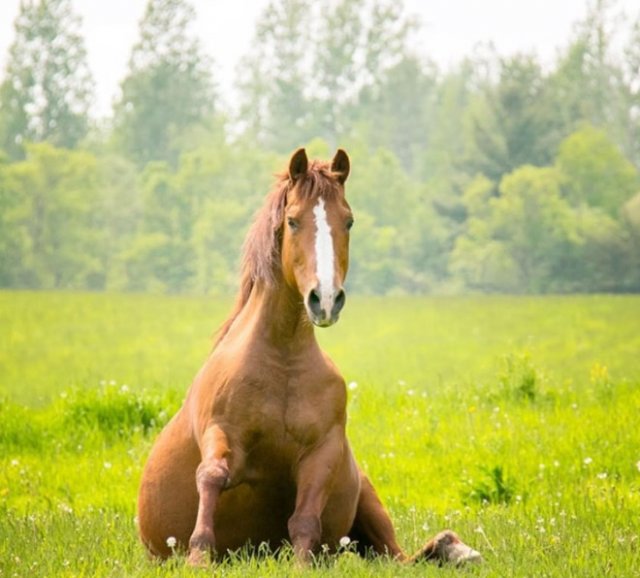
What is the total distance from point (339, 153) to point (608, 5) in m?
53.4

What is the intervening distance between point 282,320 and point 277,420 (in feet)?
1.77

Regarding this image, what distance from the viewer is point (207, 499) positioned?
17.4ft

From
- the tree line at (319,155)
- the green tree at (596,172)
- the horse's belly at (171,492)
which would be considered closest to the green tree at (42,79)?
the tree line at (319,155)

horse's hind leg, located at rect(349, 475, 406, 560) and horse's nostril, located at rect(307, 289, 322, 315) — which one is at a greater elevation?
horse's nostril, located at rect(307, 289, 322, 315)

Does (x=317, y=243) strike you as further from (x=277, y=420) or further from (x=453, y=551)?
(x=453, y=551)

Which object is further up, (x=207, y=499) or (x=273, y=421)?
(x=273, y=421)

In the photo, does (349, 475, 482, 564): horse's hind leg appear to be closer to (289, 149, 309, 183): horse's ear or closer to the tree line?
(289, 149, 309, 183): horse's ear

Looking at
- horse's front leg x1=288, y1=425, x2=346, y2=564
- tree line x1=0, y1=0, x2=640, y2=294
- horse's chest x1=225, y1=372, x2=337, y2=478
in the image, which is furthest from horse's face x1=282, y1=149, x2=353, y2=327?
tree line x1=0, y1=0, x2=640, y2=294

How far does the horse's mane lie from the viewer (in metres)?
5.66

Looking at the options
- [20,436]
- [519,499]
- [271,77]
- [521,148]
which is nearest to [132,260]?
[271,77]

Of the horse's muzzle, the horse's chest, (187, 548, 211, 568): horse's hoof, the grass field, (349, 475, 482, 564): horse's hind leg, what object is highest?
the horse's muzzle

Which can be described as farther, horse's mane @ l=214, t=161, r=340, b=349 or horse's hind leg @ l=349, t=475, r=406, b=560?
horse's hind leg @ l=349, t=475, r=406, b=560

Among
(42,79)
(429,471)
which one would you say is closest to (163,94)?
(42,79)

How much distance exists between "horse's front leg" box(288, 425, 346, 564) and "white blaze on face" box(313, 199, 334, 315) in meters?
0.83
